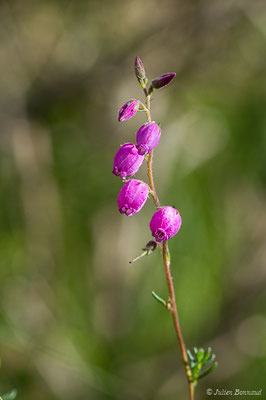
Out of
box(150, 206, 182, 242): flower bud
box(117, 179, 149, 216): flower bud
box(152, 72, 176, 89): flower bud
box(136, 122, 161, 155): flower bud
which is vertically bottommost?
box(150, 206, 182, 242): flower bud

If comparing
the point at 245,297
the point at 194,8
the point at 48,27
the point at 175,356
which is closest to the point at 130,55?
the point at 194,8

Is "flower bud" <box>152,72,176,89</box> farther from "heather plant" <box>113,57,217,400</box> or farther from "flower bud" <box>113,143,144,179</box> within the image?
"flower bud" <box>113,143,144,179</box>

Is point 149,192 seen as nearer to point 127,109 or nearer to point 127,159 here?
point 127,159

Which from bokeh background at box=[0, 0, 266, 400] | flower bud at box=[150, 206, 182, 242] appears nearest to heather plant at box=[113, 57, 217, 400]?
flower bud at box=[150, 206, 182, 242]

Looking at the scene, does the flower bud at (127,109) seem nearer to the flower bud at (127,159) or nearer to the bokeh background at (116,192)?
the flower bud at (127,159)

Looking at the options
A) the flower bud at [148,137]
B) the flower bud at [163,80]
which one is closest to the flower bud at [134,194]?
the flower bud at [148,137]

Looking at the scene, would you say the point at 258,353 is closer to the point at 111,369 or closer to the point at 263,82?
the point at 111,369

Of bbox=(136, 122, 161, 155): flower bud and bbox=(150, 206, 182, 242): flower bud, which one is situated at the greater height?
bbox=(136, 122, 161, 155): flower bud
